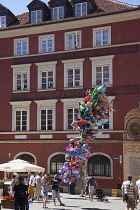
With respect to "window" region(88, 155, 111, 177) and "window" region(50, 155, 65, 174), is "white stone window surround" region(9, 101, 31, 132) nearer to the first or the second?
"window" region(50, 155, 65, 174)

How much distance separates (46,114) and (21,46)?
610 cm

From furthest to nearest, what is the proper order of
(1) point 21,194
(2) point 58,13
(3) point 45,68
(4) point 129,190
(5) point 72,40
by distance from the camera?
(2) point 58,13
(3) point 45,68
(5) point 72,40
(4) point 129,190
(1) point 21,194

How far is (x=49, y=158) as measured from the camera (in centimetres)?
2927

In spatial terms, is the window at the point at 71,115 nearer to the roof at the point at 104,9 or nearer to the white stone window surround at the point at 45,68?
the white stone window surround at the point at 45,68

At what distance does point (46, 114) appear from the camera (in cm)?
2992

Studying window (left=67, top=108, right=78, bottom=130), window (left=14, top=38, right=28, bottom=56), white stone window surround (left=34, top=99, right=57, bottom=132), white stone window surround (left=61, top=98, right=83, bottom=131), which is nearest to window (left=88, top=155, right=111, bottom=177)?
window (left=67, top=108, right=78, bottom=130)

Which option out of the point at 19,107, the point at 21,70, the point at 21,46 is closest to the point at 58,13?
the point at 21,46

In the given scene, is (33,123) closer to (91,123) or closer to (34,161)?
(34,161)

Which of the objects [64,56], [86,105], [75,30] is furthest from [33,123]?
[86,105]

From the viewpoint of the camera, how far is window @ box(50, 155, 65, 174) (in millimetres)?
28938

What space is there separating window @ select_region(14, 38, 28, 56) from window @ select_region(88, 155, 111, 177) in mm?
10261

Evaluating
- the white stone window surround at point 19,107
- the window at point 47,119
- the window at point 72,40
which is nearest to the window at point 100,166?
the window at point 47,119

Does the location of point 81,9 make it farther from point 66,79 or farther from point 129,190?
point 129,190

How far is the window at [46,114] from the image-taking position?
97.4 feet
